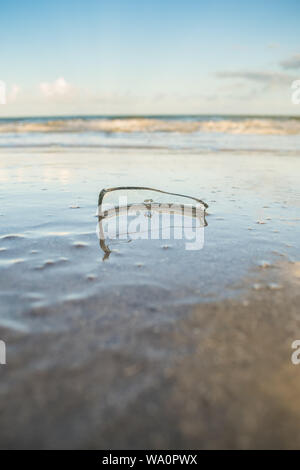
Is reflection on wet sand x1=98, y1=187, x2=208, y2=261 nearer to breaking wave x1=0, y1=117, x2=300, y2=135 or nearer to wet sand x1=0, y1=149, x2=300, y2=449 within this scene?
wet sand x1=0, y1=149, x2=300, y2=449

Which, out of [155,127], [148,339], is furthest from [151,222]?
[155,127]

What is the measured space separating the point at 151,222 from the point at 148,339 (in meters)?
1.59

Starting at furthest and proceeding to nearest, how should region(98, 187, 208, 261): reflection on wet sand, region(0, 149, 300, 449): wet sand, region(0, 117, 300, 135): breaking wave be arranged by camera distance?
region(0, 117, 300, 135): breaking wave, region(98, 187, 208, 261): reflection on wet sand, region(0, 149, 300, 449): wet sand

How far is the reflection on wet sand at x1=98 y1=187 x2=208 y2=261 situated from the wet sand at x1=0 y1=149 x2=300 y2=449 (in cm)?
11

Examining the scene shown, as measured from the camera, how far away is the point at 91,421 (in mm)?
910

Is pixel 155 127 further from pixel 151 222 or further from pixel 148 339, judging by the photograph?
pixel 148 339

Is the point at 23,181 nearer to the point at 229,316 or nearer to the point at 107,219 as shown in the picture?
the point at 107,219

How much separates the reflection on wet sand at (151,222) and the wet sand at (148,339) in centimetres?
11

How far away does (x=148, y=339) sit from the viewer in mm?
1245

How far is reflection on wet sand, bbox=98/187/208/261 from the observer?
237 cm

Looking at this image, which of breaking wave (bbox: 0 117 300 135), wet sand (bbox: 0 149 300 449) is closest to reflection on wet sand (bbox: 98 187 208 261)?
wet sand (bbox: 0 149 300 449)

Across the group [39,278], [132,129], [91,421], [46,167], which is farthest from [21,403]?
[132,129]

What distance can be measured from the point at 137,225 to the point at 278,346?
1637 mm
